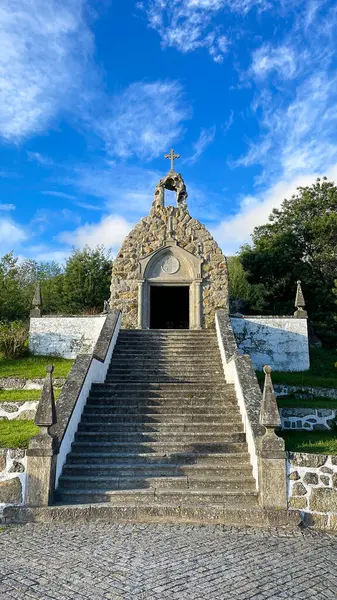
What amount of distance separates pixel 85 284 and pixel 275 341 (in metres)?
13.7

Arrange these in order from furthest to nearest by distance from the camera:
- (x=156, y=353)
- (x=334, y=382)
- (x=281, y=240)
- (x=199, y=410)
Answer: (x=281, y=240)
(x=334, y=382)
(x=156, y=353)
(x=199, y=410)

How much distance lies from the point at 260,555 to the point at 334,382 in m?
8.18

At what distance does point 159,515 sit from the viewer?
222 inches

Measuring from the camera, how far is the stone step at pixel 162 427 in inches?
295

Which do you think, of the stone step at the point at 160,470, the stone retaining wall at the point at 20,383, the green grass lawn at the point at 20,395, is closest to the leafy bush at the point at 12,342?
the stone retaining wall at the point at 20,383

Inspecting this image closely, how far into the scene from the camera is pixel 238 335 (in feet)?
44.4

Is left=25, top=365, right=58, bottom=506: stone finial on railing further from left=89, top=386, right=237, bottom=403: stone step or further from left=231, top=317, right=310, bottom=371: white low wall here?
left=231, top=317, right=310, bottom=371: white low wall

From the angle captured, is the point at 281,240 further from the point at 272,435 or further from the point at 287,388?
the point at 272,435

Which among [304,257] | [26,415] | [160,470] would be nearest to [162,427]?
[160,470]

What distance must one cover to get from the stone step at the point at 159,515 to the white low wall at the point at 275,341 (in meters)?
7.76

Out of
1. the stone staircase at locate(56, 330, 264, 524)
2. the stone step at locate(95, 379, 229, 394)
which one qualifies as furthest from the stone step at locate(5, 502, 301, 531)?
the stone step at locate(95, 379, 229, 394)

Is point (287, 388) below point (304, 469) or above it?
above

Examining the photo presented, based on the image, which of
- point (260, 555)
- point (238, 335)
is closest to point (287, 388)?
point (238, 335)

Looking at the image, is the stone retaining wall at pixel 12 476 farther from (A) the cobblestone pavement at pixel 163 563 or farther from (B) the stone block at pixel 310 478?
(B) the stone block at pixel 310 478
